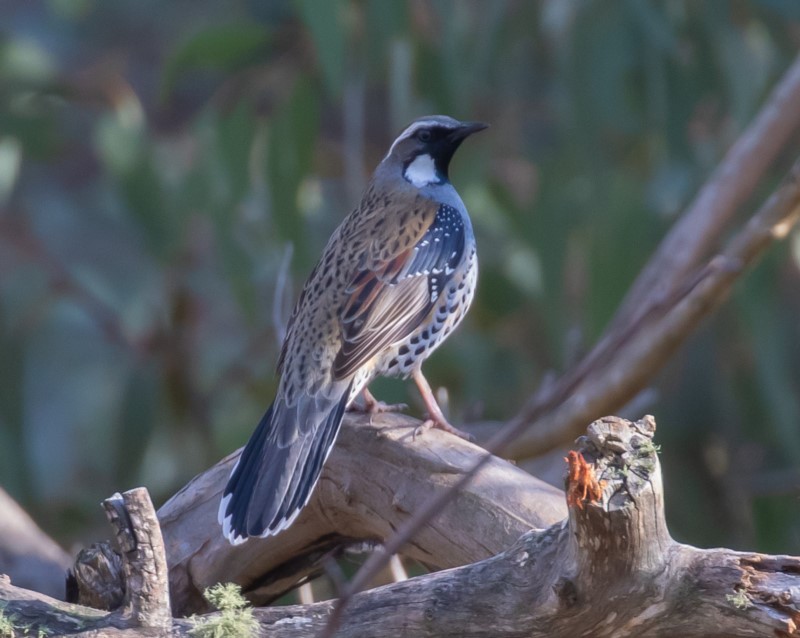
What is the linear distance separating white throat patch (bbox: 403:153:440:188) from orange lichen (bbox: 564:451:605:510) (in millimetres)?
2096

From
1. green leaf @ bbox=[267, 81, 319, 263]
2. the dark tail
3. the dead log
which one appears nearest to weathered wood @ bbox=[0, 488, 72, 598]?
the dark tail

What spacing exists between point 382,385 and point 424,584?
2.51m

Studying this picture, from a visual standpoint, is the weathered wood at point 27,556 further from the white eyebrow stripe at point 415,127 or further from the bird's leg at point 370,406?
the white eyebrow stripe at point 415,127

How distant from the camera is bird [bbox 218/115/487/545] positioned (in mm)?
2707

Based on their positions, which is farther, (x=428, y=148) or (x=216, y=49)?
(x=216, y=49)

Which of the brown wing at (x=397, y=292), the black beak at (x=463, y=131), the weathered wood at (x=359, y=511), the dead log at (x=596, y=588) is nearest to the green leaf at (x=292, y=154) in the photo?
the black beak at (x=463, y=131)

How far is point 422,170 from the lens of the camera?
3721 mm

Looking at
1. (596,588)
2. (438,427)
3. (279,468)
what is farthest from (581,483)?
(438,427)

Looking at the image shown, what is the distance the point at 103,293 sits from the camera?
5.19 metres

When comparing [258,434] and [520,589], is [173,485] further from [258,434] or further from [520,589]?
[520,589]

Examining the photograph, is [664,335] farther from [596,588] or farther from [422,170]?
[596,588]

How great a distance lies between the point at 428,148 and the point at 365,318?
81 cm

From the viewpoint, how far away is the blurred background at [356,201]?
16.1 ft

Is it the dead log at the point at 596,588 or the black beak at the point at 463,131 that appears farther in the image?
the black beak at the point at 463,131
